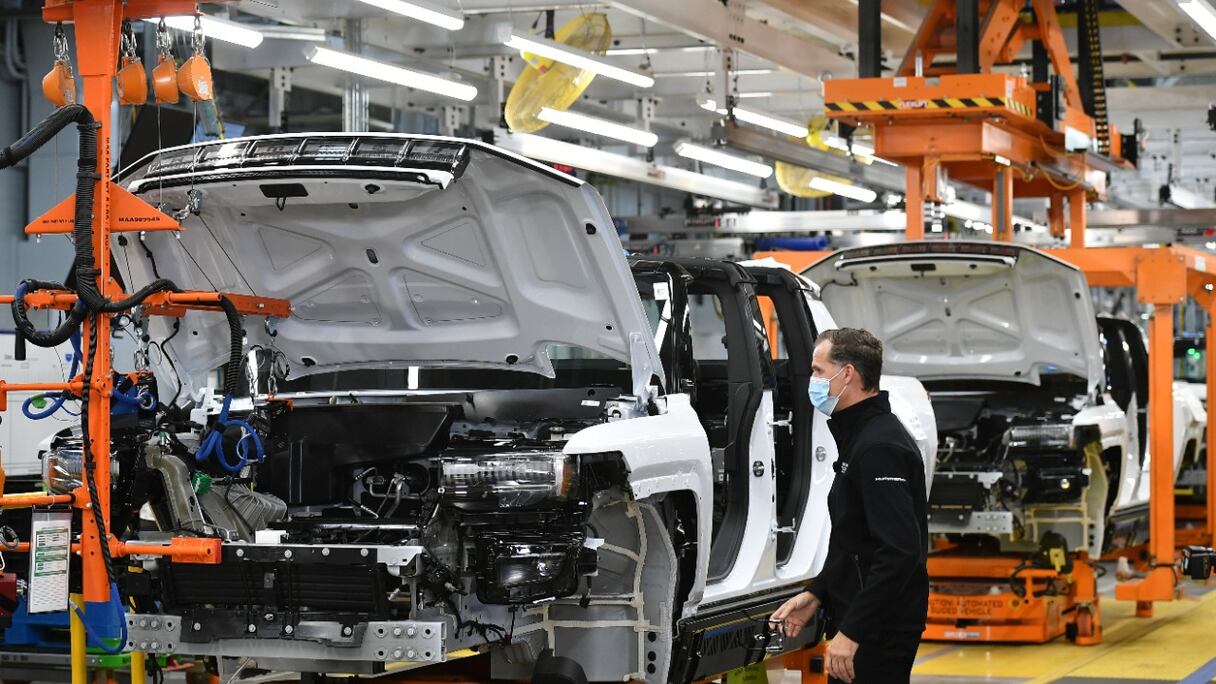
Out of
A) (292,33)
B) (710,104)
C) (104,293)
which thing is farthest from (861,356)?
(710,104)

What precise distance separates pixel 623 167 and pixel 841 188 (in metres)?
4.79

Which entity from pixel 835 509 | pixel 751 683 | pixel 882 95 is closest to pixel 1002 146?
pixel 882 95

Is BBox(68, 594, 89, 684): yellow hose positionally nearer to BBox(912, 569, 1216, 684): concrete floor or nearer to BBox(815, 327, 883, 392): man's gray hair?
BBox(815, 327, 883, 392): man's gray hair

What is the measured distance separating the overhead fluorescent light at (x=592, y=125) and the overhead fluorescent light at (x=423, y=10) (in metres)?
2.83

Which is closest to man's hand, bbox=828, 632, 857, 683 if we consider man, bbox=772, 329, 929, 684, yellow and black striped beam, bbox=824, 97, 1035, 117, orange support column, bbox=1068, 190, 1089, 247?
man, bbox=772, 329, 929, 684

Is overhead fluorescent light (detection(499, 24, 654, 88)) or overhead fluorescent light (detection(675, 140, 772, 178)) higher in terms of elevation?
overhead fluorescent light (detection(499, 24, 654, 88))

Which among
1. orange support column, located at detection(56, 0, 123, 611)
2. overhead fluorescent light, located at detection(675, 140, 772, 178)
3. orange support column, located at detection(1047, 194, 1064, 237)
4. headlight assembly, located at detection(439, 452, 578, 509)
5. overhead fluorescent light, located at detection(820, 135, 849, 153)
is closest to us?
headlight assembly, located at detection(439, 452, 578, 509)

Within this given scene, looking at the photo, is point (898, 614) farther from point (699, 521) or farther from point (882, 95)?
point (882, 95)

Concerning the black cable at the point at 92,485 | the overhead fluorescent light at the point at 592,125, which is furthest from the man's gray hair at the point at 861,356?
the overhead fluorescent light at the point at 592,125

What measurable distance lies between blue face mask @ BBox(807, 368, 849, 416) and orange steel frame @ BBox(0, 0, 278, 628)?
6.74 ft

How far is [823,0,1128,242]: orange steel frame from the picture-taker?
12211 millimetres

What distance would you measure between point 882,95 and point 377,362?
20.9 ft

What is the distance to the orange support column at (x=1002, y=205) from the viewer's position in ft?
44.1

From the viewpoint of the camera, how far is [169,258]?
22.1 feet
